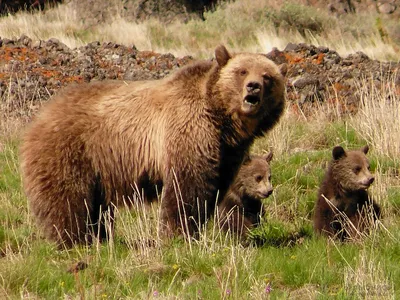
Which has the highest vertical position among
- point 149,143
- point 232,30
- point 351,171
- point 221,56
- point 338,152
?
point 221,56

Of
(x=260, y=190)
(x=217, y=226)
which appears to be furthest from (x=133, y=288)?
(x=260, y=190)

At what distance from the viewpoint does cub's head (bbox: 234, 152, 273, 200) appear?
8.19m

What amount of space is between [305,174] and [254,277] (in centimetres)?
359

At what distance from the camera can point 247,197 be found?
8414mm

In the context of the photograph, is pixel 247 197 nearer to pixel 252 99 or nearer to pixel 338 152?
pixel 338 152

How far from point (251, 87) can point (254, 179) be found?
1352 mm

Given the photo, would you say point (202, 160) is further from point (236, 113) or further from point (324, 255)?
point (324, 255)

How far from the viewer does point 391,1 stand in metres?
36.0

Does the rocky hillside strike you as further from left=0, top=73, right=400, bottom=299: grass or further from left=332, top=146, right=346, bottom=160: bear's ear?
left=332, top=146, right=346, bottom=160: bear's ear

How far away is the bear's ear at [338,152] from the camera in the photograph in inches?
323

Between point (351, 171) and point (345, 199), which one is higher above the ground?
point (351, 171)

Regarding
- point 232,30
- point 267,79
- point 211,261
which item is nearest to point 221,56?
point 267,79

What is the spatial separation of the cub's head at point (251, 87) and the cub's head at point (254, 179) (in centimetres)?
74

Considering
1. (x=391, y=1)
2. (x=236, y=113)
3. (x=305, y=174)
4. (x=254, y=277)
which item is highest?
(x=236, y=113)
